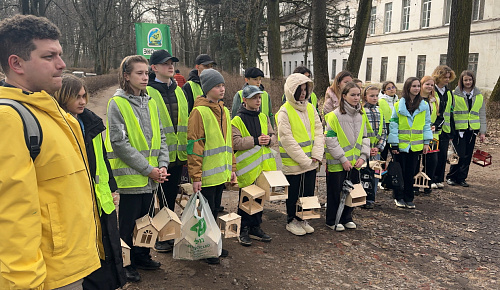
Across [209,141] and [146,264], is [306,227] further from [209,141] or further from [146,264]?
[146,264]

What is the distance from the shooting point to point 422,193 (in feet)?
23.4

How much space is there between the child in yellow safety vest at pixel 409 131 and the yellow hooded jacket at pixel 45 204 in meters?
5.14

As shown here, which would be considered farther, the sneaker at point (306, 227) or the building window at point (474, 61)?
the building window at point (474, 61)

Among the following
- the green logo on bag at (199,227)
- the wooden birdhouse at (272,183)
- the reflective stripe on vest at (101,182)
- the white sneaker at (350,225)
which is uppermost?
the reflective stripe on vest at (101,182)

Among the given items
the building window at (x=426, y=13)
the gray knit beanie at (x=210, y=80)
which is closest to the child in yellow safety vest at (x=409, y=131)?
the gray knit beanie at (x=210, y=80)

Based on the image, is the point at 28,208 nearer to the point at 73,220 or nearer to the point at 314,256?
the point at 73,220

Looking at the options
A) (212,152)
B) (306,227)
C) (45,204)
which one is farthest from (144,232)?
(306,227)

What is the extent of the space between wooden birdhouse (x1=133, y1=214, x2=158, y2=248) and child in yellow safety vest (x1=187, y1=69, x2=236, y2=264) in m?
0.62

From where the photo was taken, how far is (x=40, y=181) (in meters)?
1.88

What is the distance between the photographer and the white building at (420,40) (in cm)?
2545

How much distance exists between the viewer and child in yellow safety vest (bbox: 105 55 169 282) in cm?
358

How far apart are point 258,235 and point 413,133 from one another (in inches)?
117

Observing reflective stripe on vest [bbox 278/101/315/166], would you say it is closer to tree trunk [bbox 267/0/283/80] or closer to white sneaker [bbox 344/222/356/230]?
white sneaker [bbox 344/222/356/230]

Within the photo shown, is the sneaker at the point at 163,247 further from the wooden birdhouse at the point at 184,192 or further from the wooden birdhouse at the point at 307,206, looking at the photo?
the wooden birdhouse at the point at 307,206
